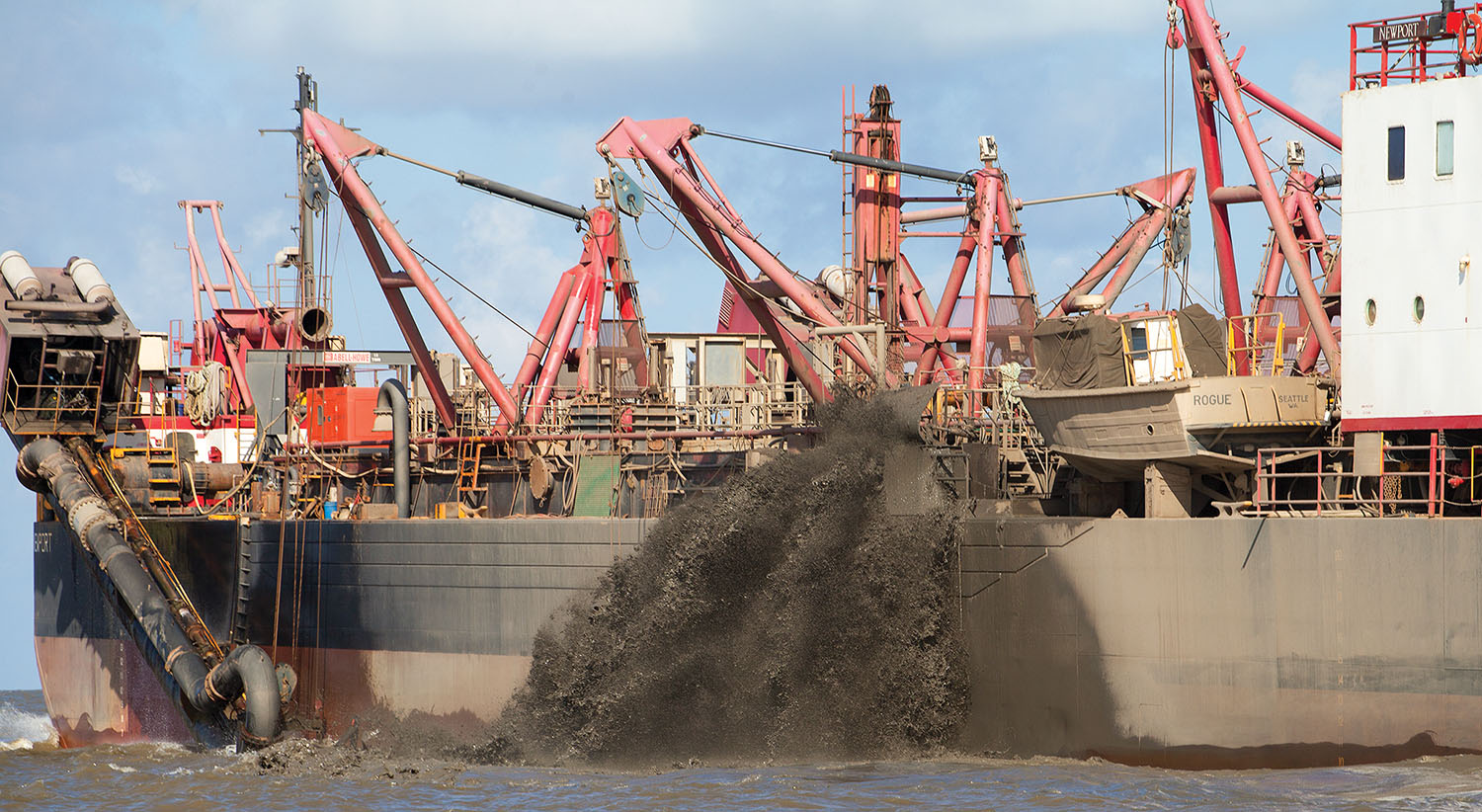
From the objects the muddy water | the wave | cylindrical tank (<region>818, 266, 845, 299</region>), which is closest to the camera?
the muddy water

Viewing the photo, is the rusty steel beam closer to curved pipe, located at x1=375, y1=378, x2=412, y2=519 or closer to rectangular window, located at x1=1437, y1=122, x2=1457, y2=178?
curved pipe, located at x1=375, y1=378, x2=412, y2=519

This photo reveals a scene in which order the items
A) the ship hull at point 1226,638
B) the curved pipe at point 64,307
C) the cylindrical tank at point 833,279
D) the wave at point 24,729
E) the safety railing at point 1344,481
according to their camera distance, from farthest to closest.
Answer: the cylindrical tank at point 833,279, the wave at point 24,729, the curved pipe at point 64,307, the safety railing at point 1344,481, the ship hull at point 1226,638

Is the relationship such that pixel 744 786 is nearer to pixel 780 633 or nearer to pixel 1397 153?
pixel 780 633

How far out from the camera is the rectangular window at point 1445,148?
21719mm

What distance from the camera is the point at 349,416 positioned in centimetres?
3644

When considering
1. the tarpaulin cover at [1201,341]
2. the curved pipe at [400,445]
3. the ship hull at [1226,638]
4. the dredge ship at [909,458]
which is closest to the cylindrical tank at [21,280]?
the dredge ship at [909,458]

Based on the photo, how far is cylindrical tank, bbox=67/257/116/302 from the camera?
35.8 m

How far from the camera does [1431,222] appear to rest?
2188 cm

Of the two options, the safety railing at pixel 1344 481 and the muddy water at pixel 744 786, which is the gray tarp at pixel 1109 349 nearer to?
the safety railing at pixel 1344 481

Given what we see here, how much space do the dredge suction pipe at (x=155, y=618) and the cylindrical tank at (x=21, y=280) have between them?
10.9ft

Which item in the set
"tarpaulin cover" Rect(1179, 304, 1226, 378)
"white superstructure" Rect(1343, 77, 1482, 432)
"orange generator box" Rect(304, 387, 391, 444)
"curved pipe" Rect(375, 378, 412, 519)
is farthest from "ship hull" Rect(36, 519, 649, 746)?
"white superstructure" Rect(1343, 77, 1482, 432)

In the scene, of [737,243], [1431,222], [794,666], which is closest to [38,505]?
[737,243]

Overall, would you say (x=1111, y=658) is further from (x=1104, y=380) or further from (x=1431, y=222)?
(x=1431, y=222)

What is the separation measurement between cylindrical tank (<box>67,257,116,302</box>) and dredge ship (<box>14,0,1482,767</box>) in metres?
0.11
